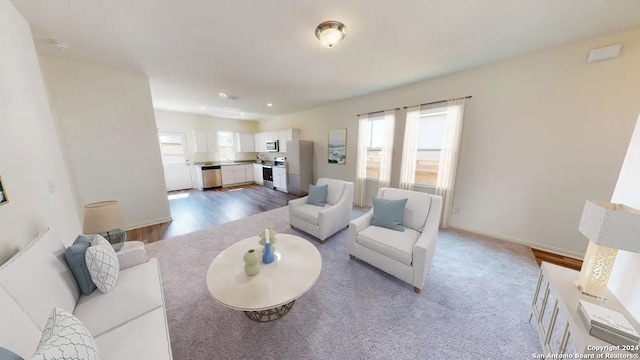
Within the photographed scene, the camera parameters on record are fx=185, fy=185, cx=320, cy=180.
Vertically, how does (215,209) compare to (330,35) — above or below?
below

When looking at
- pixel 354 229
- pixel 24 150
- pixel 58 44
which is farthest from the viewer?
pixel 354 229

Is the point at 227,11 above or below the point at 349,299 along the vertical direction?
above

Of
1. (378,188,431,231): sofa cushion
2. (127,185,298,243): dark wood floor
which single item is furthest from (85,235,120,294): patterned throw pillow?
(378,188,431,231): sofa cushion

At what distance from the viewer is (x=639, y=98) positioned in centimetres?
196

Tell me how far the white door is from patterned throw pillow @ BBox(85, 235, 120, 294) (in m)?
5.56

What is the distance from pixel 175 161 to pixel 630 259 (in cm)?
839

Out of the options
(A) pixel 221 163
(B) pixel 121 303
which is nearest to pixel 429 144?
(B) pixel 121 303

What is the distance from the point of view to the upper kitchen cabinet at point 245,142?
719 cm

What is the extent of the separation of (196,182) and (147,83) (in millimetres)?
3856

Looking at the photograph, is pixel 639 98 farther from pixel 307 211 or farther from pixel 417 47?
pixel 307 211

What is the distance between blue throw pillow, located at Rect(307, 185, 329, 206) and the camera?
3.18 metres

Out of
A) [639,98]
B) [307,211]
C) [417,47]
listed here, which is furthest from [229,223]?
[639,98]

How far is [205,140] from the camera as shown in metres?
6.42

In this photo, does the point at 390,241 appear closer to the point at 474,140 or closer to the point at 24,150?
the point at 474,140
